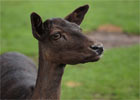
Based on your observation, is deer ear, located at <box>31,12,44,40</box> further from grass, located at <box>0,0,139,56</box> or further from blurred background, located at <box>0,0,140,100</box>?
grass, located at <box>0,0,139,56</box>

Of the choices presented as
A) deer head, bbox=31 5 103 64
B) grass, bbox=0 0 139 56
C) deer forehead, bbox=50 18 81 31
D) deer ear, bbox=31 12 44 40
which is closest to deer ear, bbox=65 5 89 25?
deer head, bbox=31 5 103 64

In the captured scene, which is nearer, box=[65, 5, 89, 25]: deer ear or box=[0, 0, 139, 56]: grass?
box=[65, 5, 89, 25]: deer ear

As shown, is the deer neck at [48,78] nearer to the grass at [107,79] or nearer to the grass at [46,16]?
the grass at [107,79]

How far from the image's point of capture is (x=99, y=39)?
14.6 metres

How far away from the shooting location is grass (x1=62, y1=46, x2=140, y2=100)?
8852mm

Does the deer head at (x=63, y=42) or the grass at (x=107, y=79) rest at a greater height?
the deer head at (x=63, y=42)

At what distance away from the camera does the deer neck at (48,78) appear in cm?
442

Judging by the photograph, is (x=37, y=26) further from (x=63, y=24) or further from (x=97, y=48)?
(x=97, y=48)

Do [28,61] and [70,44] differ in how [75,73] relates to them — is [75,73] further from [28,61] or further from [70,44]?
[70,44]

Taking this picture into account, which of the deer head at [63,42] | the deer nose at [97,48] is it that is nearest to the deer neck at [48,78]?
the deer head at [63,42]

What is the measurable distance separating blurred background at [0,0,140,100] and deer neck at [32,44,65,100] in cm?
421

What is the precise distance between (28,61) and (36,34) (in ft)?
8.47

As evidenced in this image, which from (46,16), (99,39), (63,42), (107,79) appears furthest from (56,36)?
(46,16)

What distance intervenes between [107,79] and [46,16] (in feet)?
29.2
